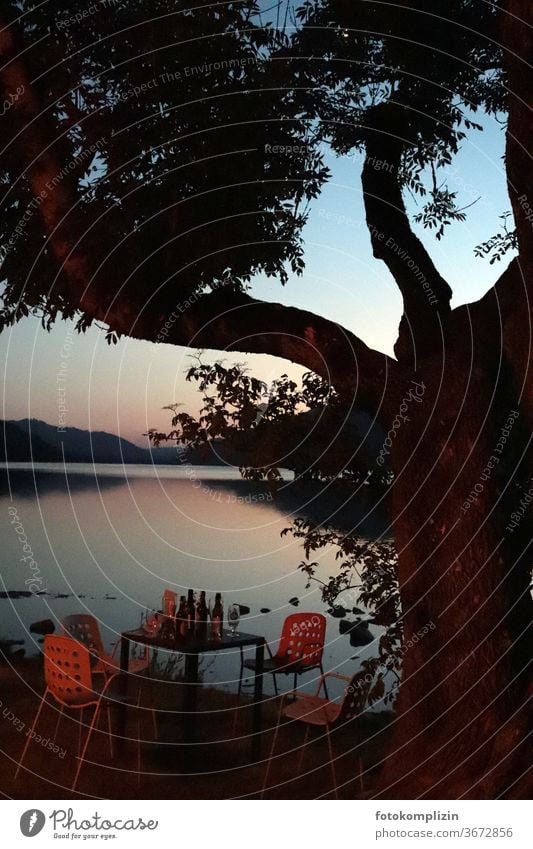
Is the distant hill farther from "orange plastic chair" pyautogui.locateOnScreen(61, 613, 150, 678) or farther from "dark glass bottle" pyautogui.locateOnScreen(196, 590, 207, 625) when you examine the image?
"dark glass bottle" pyautogui.locateOnScreen(196, 590, 207, 625)

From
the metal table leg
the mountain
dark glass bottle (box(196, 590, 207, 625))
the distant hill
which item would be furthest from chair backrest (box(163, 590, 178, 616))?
the mountain

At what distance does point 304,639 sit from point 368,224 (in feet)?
8.45

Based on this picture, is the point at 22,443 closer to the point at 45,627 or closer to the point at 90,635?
the point at 45,627

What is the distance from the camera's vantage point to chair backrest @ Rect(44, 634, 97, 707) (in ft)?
17.6

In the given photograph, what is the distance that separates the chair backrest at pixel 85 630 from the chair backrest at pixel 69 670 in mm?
981

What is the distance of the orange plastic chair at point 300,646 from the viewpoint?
629 centimetres

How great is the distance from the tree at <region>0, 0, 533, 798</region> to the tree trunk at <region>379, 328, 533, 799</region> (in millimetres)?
11

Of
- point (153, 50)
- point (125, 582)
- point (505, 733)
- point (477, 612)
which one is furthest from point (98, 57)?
point (125, 582)

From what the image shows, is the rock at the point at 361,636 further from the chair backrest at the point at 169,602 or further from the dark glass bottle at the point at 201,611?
the dark glass bottle at the point at 201,611

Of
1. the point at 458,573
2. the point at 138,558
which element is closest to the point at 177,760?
the point at 458,573

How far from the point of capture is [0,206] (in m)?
6.37

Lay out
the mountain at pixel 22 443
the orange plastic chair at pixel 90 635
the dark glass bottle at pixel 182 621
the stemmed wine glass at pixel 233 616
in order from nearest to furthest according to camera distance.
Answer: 1. the dark glass bottle at pixel 182 621
2. the stemmed wine glass at pixel 233 616
3. the orange plastic chair at pixel 90 635
4. the mountain at pixel 22 443

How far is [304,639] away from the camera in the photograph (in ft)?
20.9

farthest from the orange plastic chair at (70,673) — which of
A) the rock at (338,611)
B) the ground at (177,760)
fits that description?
the rock at (338,611)
